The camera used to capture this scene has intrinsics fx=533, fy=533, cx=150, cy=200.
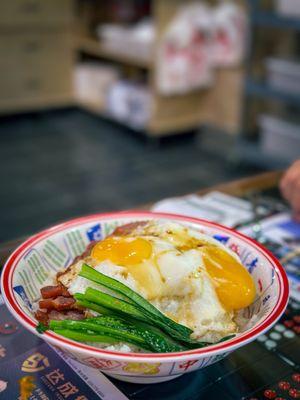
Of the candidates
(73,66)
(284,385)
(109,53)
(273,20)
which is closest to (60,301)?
(284,385)

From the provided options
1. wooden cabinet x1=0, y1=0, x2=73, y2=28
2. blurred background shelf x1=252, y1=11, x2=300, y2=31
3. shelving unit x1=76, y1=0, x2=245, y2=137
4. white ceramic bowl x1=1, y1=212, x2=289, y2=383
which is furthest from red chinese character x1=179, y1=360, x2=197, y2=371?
wooden cabinet x1=0, y1=0, x2=73, y2=28

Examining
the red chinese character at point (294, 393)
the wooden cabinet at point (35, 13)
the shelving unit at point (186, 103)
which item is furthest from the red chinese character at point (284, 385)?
the wooden cabinet at point (35, 13)

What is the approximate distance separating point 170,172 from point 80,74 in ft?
5.09

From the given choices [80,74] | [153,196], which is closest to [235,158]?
[153,196]

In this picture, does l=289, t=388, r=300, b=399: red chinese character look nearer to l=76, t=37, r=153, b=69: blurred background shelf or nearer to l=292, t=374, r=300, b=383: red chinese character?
l=292, t=374, r=300, b=383: red chinese character

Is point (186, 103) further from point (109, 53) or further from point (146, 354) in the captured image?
point (146, 354)

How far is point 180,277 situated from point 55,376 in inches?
7.9

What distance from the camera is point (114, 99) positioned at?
3.85 meters

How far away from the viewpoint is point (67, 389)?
649mm

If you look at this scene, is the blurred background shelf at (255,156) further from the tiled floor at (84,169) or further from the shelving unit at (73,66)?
the shelving unit at (73,66)

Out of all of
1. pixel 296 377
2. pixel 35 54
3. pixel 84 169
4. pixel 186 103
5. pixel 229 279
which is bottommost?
pixel 84 169

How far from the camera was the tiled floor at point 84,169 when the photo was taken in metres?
2.64

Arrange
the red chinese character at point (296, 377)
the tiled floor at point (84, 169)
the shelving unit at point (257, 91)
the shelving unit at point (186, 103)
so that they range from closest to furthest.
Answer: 1. the red chinese character at point (296, 377)
2. the tiled floor at point (84, 169)
3. the shelving unit at point (257, 91)
4. the shelving unit at point (186, 103)

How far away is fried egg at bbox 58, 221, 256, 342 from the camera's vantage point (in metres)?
0.65
